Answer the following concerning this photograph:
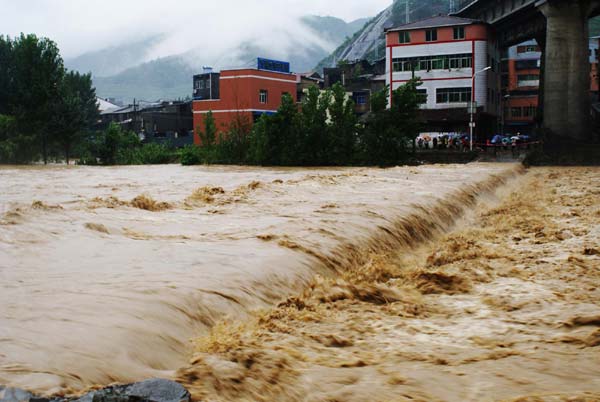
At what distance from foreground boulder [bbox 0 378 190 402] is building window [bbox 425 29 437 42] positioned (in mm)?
60363

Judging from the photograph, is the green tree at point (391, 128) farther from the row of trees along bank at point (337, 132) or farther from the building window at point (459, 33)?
the building window at point (459, 33)

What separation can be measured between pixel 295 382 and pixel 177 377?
2.16ft

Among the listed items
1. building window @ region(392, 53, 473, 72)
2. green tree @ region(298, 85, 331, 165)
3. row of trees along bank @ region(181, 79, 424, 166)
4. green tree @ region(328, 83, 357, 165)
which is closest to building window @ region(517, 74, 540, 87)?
building window @ region(392, 53, 473, 72)

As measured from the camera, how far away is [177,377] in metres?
3.90

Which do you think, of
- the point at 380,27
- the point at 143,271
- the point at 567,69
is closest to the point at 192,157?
the point at 567,69

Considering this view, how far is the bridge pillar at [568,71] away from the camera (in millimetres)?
41844

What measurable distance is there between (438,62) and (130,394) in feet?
197

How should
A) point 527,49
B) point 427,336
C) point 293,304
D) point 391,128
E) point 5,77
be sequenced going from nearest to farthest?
point 427,336, point 293,304, point 391,128, point 5,77, point 527,49

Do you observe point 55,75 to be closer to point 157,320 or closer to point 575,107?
point 575,107

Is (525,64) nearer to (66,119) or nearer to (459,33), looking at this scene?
(459,33)

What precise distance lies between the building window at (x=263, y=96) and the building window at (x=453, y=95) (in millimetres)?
17766

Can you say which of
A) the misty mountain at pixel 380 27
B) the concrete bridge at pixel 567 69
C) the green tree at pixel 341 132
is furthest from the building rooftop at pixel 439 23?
the misty mountain at pixel 380 27

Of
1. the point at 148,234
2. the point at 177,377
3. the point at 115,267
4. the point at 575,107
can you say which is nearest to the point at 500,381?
the point at 177,377

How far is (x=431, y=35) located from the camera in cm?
6084
